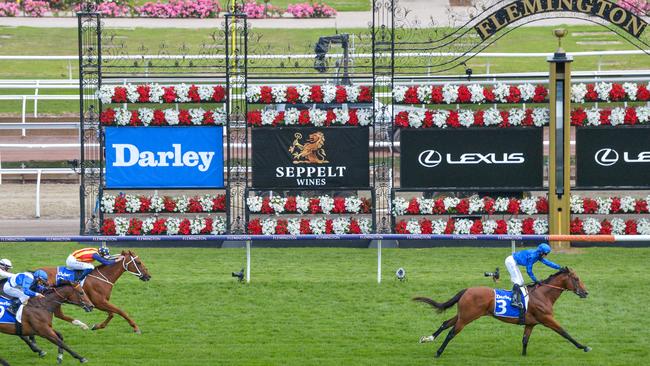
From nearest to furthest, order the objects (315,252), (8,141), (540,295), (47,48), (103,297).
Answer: (540,295) → (103,297) → (315,252) → (8,141) → (47,48)

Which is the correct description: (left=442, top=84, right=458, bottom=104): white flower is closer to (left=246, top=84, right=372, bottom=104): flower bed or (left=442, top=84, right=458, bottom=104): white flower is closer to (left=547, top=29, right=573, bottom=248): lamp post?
(left=246, top=84, right=372, bottom=104): flower bed

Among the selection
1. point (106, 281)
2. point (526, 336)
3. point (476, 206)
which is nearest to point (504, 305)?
point (526, 336)

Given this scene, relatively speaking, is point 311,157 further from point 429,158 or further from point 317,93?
point 429,158

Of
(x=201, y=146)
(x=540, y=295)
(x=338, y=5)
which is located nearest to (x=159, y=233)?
(x=201, y=146)

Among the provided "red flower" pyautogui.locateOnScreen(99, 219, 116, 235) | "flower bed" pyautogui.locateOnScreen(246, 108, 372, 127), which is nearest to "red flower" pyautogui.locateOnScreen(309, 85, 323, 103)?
"flower bed" pyautogui.locateOnScreen(246, 108, 372, 127)

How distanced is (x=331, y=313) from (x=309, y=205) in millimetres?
4603

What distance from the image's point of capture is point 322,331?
52.0 ft

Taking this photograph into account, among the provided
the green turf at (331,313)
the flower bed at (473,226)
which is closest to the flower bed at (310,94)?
the flower bed at (473,226)

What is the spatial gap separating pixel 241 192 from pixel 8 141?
9.31 meters

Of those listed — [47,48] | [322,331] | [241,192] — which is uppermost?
[47,48]

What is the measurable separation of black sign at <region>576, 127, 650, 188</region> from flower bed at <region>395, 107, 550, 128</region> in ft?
2.42

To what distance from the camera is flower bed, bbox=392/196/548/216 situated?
20750 mm

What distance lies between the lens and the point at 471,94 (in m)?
20.7

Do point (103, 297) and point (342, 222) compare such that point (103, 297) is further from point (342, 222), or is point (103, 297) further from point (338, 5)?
point (338, 5)
